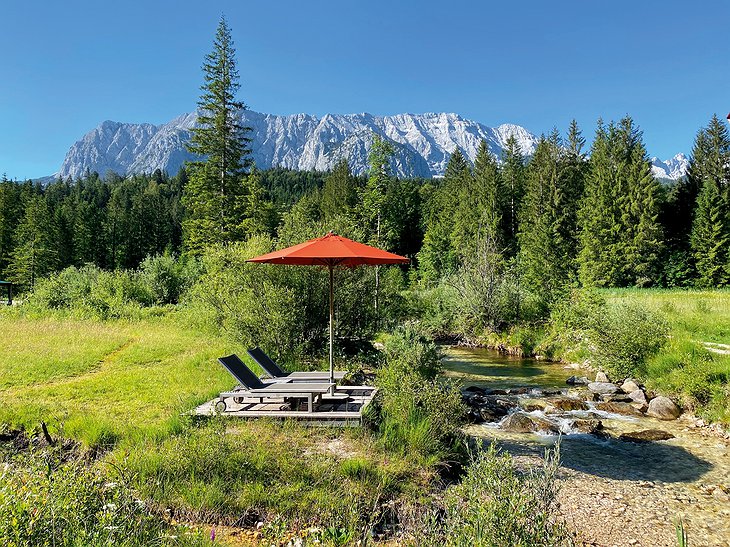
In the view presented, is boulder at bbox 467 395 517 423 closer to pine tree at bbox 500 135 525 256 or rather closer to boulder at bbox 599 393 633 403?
boulder at bbox 599 393 633 403

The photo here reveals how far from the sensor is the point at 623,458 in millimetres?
8242

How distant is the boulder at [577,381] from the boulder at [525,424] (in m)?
4.79

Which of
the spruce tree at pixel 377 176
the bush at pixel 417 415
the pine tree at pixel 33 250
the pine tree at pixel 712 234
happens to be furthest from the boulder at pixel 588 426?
the pine tree at pixel 33 250

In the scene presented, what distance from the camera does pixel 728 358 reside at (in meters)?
11.1

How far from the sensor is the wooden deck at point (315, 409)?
6.88 meters

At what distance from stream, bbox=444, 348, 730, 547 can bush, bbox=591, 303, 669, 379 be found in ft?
5.29

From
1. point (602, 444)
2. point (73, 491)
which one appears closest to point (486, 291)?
point (602, 444)

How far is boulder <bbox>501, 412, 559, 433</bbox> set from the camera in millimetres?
9545

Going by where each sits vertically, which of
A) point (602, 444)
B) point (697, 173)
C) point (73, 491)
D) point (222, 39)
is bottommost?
point (602, 444)

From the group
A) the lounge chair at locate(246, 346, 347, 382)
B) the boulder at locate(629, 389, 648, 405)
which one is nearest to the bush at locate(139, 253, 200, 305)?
the lounge chair at locate(246, 346, 347, 382)

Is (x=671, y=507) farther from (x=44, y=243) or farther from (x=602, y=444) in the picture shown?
(x=44, y=243)

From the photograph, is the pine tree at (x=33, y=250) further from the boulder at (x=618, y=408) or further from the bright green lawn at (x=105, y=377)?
the boulder at (x=618, y=408)

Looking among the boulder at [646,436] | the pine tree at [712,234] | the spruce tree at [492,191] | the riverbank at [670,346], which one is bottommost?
the boulder at [646,436]

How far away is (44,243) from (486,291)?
163 ft
